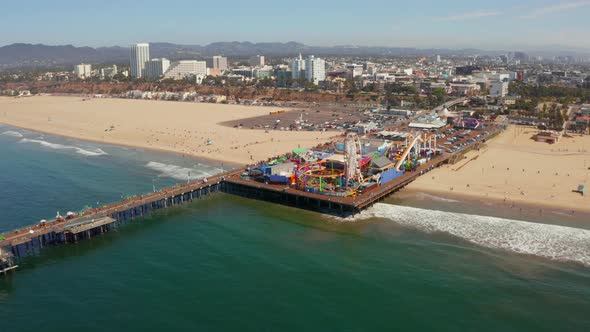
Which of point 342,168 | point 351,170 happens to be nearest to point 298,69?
point 342,168

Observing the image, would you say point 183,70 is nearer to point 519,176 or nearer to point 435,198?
point 519,176

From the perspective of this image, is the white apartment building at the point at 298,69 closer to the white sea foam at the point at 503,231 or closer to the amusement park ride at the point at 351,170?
the amusement park ride at the point at 351,170

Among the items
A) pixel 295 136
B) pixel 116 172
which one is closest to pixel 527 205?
pixel 295 136

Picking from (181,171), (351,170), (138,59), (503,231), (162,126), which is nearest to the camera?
(503,231)

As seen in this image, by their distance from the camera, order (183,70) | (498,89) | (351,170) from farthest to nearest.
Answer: (183,70), (498,89), (351,170)

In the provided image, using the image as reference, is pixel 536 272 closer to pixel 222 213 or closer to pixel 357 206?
pixel 357 206

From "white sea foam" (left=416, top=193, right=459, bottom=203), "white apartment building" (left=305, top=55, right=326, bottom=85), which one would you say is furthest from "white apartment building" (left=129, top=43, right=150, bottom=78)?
→ "white sea foam" (left=416, top=193, right=459, bottom=203)

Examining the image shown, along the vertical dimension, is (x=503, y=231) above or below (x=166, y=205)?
below
